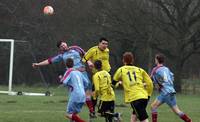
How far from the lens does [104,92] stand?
49.1ft

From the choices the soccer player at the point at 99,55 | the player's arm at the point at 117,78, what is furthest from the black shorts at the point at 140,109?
the soccer player at the point at 99,55

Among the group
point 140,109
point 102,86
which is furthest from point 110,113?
point 140,109

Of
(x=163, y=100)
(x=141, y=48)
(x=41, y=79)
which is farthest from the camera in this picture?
(x=141, y=48)

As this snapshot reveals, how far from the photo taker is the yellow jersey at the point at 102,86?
14789 mm

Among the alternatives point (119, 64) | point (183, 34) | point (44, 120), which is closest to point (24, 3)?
point (119, 64)

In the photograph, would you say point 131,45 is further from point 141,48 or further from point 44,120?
point 44,120

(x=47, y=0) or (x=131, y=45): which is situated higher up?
(x=47, y=0)

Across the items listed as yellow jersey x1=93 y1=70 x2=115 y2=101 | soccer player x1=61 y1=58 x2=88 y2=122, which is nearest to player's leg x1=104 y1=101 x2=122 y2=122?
yellow jersey x1=93 y1=70 x2=115 y2=101

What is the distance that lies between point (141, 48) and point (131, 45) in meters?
0.81

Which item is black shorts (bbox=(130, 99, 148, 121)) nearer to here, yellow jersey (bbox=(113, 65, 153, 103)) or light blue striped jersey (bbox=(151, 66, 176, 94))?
yellow jersey (bbox=(113, 65, 153, 103))

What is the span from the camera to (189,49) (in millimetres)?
44906

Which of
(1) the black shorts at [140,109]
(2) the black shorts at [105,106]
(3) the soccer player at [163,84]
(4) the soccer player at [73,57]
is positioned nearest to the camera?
(1) the black shorts at [140,109]

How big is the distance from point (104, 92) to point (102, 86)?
0.17 metres

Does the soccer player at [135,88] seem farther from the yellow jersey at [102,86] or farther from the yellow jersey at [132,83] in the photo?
the yellow jersey at [102,86]
